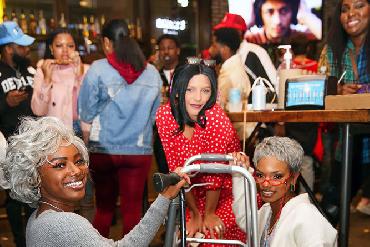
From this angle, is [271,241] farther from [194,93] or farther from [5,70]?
[5,70]

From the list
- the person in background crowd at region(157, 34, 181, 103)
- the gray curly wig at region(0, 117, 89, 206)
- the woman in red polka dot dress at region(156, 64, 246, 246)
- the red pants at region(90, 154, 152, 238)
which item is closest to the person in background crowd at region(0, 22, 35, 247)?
the red pants at region(90, 154, 152, 238)

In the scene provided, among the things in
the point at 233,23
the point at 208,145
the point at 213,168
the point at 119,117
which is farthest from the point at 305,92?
the point at 233,23

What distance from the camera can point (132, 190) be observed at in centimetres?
321

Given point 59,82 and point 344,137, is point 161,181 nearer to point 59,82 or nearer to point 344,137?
point 344,137

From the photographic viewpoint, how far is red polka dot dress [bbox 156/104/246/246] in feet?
8.22

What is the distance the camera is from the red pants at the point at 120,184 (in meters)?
3.20

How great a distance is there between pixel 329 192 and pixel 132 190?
1.33 meters

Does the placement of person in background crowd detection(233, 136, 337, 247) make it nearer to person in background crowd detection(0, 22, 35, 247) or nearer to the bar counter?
the bar counter

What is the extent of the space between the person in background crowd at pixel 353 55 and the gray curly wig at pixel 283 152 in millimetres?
798

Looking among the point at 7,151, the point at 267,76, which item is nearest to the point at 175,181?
the point at 7,151

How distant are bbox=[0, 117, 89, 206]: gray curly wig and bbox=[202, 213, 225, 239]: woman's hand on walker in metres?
1.00

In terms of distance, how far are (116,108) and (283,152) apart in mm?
1442

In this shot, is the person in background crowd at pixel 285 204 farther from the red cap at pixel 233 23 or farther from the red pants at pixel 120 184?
the red cap at pixel 233 23

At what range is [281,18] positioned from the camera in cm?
851
